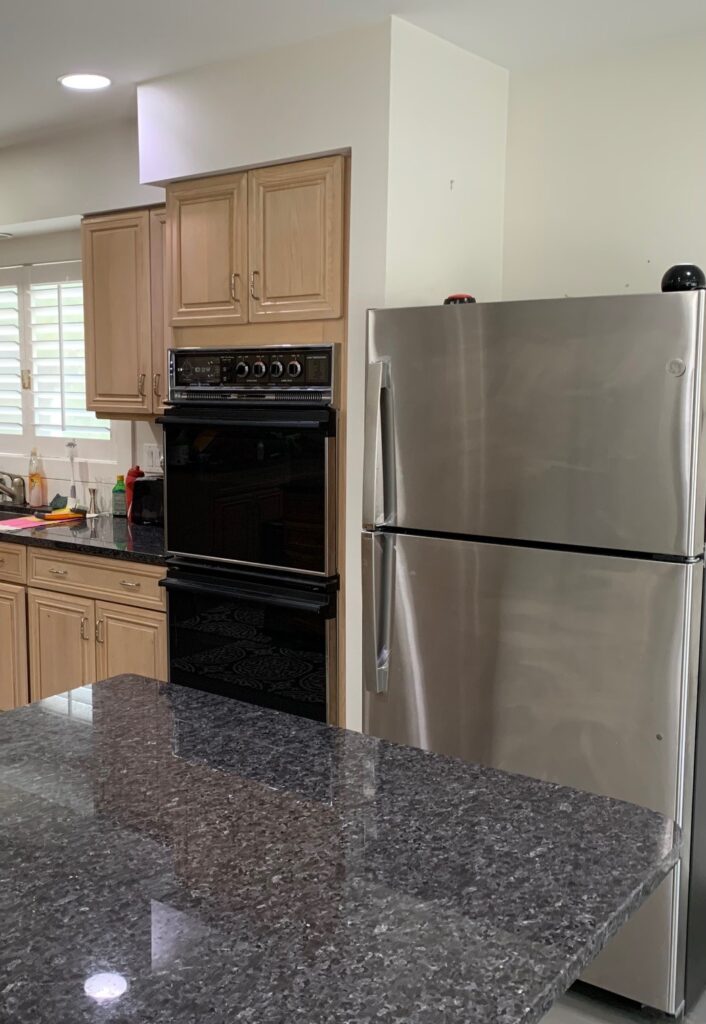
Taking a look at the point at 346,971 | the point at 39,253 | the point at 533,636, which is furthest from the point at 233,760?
the point at 39,253

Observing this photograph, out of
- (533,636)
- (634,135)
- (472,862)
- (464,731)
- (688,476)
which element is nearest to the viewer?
(472,862)

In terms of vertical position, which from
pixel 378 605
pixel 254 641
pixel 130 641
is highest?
pixel 378 605

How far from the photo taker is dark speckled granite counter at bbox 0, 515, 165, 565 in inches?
133

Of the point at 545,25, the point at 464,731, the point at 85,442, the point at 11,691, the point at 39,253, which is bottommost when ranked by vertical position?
the point at 11,691

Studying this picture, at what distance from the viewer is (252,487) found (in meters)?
2.97

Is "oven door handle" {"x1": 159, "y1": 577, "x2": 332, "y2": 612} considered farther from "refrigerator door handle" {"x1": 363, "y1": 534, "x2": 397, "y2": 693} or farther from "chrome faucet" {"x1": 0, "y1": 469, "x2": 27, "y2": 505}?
"chrome faucet" {"x1": 0, "y1": 469, "x2": 27, "y2": 505}

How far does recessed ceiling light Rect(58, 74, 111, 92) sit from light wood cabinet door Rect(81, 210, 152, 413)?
48 cm

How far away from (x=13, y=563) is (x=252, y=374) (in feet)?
4.81

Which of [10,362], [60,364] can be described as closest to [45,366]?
[60,364]

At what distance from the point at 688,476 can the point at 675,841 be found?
1.03 metres

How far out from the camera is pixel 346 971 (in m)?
0.91

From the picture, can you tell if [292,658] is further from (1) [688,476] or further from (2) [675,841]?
(2) [675,841]

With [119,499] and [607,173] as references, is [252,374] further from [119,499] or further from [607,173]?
[119,499]

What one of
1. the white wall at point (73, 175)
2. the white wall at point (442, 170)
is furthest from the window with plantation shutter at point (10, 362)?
the white wall at point (442, 170)
